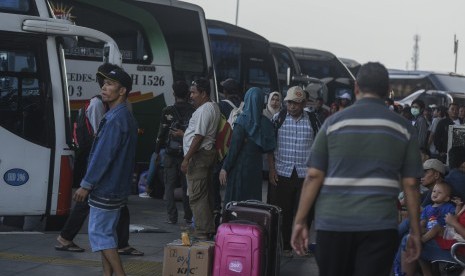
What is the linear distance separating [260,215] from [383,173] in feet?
10.1

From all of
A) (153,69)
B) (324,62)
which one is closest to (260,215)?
(153,69)

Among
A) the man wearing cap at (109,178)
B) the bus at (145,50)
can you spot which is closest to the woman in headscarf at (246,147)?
the man wearing cap at (109,178)

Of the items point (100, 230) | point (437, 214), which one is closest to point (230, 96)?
point (437, 214)

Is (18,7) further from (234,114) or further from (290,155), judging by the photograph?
(290,155)

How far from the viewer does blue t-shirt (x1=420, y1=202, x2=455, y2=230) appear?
8320 mm

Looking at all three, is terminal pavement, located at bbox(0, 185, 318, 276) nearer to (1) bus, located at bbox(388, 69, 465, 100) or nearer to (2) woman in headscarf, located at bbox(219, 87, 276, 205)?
(2) woman in headscarf, located at bbox(219, 87, 276, 205)

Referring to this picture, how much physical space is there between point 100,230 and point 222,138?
11.3 feet

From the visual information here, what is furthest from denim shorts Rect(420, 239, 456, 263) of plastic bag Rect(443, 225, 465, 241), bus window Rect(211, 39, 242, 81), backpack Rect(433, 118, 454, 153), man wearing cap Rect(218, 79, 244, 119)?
bus window Rect(211, 39, 242, 81)

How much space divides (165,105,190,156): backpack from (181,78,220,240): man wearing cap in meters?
1.27

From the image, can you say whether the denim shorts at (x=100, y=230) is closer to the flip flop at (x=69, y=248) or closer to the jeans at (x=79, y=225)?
the jeans at (x=79, y=225)

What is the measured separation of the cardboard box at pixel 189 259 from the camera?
8.25 m

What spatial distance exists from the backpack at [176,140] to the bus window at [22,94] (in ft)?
5.73

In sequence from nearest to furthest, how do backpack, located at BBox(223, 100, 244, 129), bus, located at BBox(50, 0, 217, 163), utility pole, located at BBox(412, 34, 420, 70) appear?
backpack, located at BBox(223, 100, 244, 129)
bus, located at BBox(50, 0, 217, 163)
utility pole, located at BBox(412, 34, 420, 70)

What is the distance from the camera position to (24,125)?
1094 centimetres
